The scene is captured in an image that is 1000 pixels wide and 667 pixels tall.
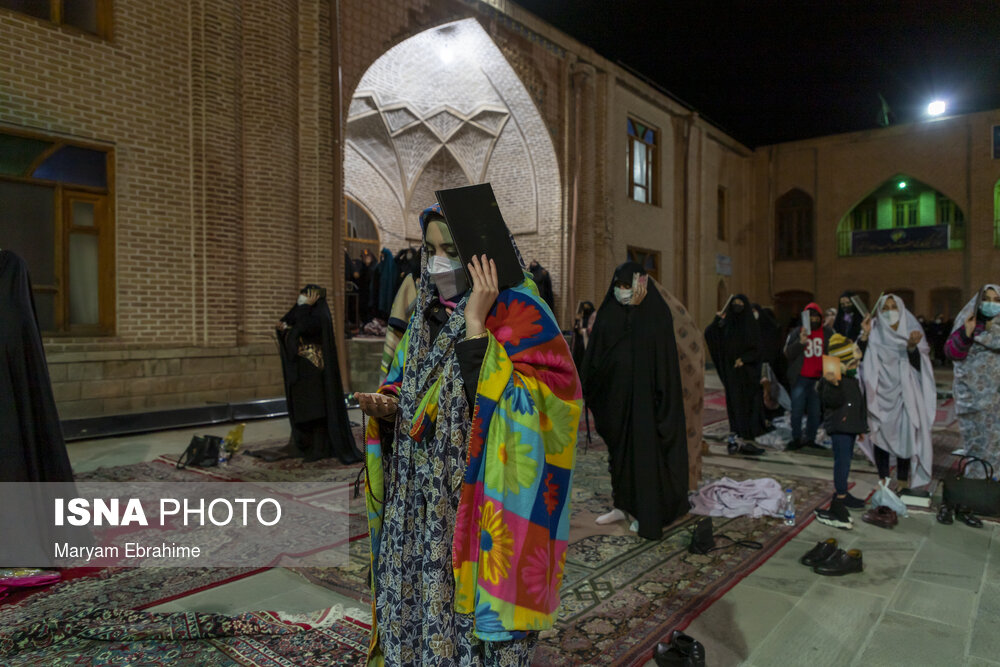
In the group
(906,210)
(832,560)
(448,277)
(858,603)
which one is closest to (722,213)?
(906,210)

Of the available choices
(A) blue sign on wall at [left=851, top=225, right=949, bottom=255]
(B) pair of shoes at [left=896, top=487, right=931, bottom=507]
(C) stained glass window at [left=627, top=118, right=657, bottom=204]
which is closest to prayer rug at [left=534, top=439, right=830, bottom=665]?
(B) pair of shoes at [left=896, top=487, right=931, bottom=507]

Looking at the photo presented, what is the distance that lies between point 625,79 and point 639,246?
4019 millimetres

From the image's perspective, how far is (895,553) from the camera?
135 inches

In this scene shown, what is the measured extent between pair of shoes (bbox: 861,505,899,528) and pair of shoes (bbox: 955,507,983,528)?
38cm

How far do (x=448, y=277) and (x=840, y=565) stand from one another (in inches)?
A: 106

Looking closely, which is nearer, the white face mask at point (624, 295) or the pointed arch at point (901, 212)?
the white face mask at point (624, 295)

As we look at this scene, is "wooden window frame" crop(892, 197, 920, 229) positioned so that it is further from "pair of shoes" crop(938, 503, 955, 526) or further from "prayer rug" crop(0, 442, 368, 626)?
"prayer rug" crop(0, 442, 368, 626)

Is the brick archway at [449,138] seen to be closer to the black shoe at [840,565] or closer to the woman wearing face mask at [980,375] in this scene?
the woman wearing face mask at [980,375]

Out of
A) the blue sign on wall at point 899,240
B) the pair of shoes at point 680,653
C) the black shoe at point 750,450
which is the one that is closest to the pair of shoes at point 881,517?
the black shoe at point 750,450

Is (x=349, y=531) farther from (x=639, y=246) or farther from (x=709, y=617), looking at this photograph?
(x=639, y=246)

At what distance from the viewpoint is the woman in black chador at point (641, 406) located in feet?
11.9

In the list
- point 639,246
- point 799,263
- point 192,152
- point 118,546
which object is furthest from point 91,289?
point 799,263

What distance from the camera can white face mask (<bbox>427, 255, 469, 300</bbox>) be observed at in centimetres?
166

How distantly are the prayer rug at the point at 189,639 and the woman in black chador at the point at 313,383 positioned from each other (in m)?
2.99
